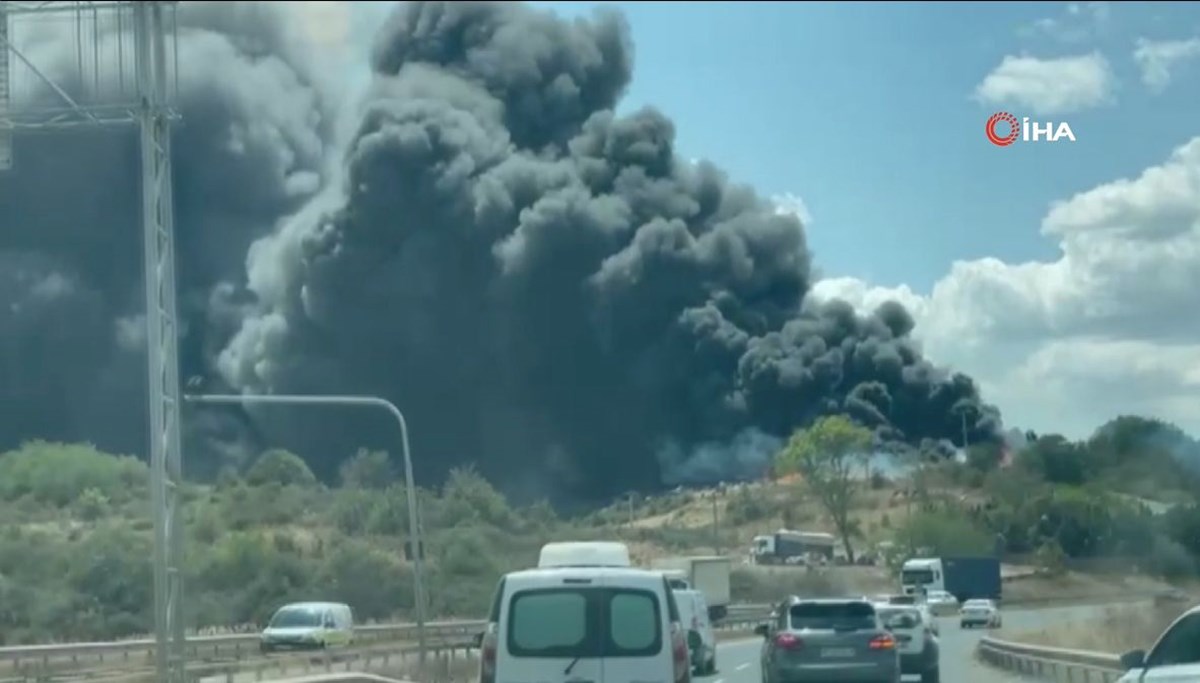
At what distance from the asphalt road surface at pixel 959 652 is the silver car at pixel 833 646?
529cm

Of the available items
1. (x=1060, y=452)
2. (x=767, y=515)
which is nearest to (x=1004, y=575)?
(x=1060, y=452)

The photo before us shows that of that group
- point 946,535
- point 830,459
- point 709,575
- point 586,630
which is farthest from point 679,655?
point 830,459

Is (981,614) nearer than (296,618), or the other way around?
(296,618)

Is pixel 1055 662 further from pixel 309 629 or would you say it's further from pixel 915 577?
pixel 915 577

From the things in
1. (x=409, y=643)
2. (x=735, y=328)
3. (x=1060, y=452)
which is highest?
(x=735, y=328)

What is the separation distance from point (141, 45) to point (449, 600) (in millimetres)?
30178

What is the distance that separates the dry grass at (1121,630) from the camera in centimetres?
2956

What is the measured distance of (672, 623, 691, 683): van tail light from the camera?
14.3 m

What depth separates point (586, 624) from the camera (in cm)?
1425

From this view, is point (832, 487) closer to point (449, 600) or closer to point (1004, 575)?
point (1004, 575)

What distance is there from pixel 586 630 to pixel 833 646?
10912 mm

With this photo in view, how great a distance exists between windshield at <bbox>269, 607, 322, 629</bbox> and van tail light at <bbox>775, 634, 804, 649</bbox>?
18396mm

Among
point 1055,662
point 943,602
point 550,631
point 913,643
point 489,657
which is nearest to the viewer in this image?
point 550,631

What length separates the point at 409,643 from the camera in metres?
41.8
